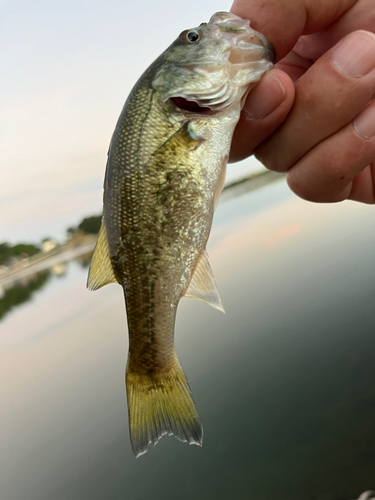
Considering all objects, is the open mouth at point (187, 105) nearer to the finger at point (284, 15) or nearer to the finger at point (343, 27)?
the finger at point (284, 15)

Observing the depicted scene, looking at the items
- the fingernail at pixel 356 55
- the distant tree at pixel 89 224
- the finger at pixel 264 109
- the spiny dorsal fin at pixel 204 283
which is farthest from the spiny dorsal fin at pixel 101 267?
the distant tree at pixel 89 224

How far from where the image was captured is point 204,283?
181 centimetres

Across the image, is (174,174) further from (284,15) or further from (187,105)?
(284,15)

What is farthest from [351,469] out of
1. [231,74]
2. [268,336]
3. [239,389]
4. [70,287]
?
[70,287]

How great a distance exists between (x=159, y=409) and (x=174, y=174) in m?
1.30

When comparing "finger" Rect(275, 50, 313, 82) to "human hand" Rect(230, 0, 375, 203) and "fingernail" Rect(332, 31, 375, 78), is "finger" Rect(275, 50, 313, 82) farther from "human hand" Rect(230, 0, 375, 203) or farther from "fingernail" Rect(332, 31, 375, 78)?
"fingernail" Rect(332, 31, 375, 78)

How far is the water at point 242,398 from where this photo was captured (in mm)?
4590

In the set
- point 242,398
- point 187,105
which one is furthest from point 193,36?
point 242,398

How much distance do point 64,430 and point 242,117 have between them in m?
6.60

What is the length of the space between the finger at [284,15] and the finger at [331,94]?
22 centimetres

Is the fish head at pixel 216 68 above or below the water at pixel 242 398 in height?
above

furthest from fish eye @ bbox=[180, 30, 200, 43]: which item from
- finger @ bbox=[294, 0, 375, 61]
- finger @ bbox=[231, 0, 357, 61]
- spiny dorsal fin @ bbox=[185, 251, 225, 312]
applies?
spiny dorsal fin @ bbox=[185, 251, 225, 312]

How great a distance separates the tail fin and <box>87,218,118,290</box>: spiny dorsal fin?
1.82 ft

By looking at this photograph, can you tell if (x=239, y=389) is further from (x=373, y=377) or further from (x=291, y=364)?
(x=373, y=377)
